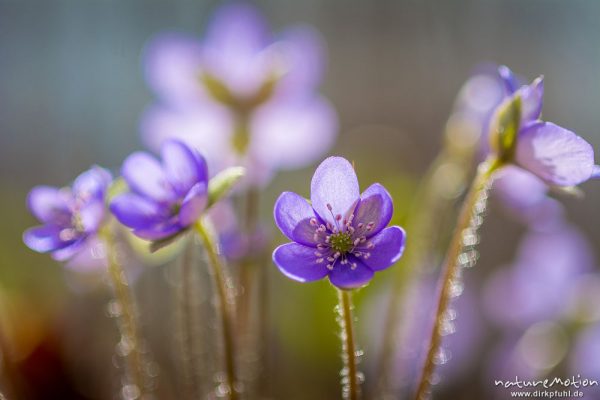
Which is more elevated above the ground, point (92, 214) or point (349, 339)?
point (92, 214)

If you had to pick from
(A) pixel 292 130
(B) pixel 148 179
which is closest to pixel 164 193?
(B) pixel 148 179

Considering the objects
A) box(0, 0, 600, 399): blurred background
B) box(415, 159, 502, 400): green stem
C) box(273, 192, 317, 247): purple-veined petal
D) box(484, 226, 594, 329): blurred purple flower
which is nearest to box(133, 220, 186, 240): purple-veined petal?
box(273, 192, 317, 247): purple-veined petal

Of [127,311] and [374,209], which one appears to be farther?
[127,311]

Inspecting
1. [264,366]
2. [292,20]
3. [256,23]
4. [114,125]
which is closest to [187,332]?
[264,366]

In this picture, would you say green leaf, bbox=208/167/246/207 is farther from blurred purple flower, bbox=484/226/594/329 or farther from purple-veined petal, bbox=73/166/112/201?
blurred purple flower, bbox=484/226/594/329

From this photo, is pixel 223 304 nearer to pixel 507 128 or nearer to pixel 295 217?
pixel 295 217

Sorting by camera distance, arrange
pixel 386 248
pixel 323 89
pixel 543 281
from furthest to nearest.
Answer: pixel 323 89 < pixel 543 281 < pixel 386 248

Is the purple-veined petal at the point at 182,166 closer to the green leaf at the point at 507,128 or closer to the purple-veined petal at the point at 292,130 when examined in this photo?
the green leaf at the point at 507,128
